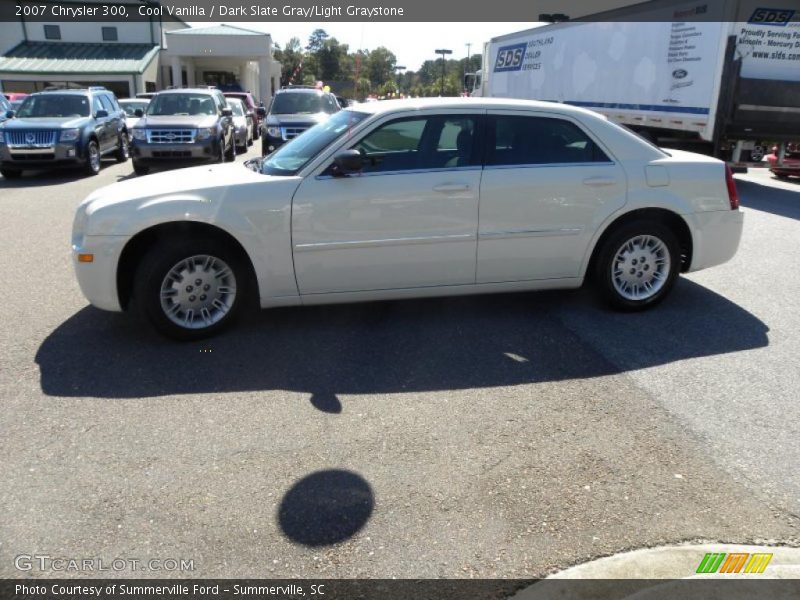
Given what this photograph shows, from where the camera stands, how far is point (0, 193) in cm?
1210

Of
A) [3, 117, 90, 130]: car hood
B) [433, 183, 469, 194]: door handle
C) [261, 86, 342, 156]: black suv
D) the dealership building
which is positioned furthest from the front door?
the dealership building

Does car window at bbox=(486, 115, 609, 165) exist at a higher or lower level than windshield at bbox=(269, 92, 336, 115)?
lower

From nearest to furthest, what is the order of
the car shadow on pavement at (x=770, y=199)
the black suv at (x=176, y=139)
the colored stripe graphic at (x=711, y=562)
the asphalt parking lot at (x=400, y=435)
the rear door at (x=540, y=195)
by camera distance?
1. the colored stripe graphic at (x=711, y=562)
2. the asphalt parking lot at (x=400, y=435)
3. the rear door at (x=540, y=195)
4. the car shadow on pavement at (x=770, y=199)
5. the black suv at (x=176, y=139)

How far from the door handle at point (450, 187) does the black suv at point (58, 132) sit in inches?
459

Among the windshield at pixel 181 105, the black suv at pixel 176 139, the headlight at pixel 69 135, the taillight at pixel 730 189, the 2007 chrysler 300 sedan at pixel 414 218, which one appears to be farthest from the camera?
the windshield at pixel 181 105

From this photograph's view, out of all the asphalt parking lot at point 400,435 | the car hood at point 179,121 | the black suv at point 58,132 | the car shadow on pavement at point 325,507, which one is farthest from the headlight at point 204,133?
the car shadow on pavement at point 325,507

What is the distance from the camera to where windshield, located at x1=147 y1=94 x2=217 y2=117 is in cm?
1498

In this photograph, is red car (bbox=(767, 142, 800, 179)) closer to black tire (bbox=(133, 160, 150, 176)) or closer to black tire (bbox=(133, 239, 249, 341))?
black tire (bbox=(133, 239, 249, 341))

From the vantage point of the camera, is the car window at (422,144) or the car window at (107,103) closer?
the car window at (422,144)

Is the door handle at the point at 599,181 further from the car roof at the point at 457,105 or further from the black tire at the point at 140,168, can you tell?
the black tire at the point at 140,168

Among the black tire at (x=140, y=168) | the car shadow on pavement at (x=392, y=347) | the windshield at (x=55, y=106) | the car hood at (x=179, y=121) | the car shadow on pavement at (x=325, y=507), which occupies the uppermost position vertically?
the windshield at (x=55, y=106)

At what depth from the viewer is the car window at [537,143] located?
16.9ft

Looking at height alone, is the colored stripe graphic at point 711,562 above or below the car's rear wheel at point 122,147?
below

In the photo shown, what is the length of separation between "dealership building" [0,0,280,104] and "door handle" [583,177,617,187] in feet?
125
